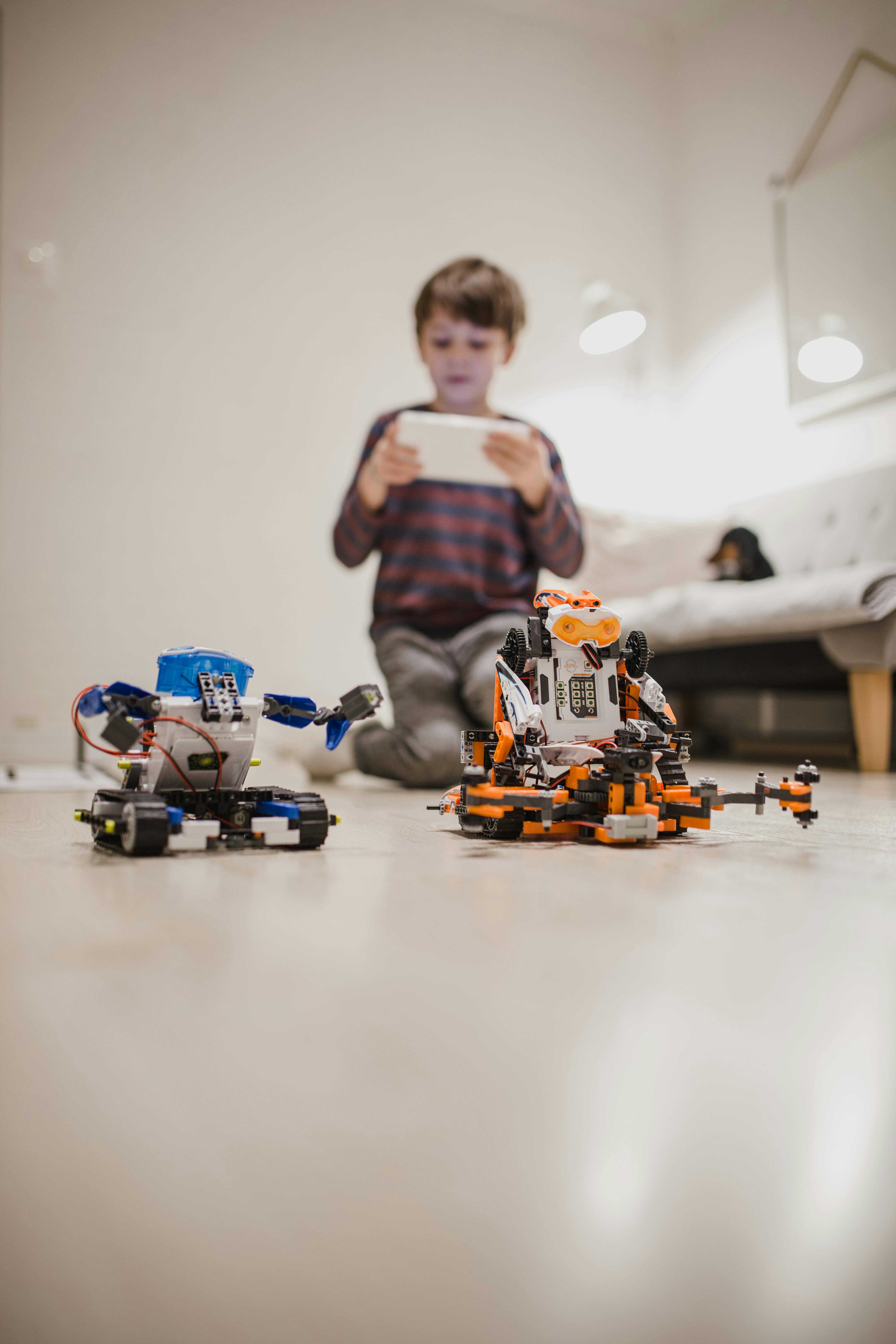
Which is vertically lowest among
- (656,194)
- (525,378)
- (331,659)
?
(331,659)

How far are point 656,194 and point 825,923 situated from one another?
4509mm

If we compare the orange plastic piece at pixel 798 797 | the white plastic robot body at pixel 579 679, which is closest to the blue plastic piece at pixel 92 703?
the white plastic robot body at pixel 579 679

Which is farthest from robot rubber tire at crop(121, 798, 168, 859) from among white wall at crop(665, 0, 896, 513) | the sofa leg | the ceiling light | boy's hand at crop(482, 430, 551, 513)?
the ceiling light

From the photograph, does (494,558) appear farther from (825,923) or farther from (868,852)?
(825,923)

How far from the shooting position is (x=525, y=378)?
426 cm

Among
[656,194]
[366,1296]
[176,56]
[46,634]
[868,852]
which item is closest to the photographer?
[366,1296]

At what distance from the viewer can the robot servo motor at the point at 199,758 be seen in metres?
1.16

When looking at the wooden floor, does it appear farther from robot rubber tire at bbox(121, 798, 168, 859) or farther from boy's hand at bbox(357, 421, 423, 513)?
boy's hand at bbox(357, 421, 423, 513)

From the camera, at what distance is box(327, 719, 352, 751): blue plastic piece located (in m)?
1.35

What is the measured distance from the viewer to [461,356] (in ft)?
10.3

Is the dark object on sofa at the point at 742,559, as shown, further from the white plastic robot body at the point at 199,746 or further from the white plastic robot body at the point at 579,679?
the white plastic robot body at the point at 199,746

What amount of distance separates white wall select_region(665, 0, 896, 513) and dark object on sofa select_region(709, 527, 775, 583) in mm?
594

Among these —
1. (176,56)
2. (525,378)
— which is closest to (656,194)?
(525,378)

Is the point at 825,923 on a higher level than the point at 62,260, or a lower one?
lower
